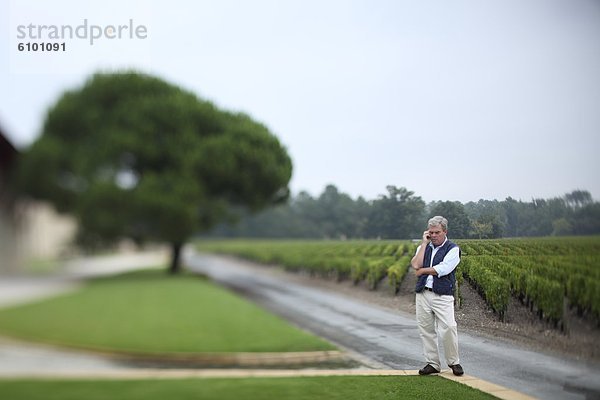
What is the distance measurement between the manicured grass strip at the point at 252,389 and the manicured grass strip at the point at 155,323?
78.8 inches

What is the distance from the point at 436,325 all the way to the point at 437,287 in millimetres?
255

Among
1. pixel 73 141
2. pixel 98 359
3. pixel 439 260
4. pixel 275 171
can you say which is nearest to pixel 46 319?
pixel 98 359

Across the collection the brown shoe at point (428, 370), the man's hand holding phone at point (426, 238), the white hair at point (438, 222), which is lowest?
the brown shoe at point (428, 370)

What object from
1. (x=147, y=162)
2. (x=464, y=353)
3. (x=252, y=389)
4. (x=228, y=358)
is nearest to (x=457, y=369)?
(x=464, y=353)

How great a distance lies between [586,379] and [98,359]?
505cm

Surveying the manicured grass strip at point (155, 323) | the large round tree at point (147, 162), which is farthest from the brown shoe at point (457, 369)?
the large round tree at point (147, 162)

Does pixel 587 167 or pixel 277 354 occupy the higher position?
pixel 587 167

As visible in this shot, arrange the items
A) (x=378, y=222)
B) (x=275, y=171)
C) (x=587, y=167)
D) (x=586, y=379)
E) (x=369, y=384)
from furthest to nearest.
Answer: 1. (x=275, y=171)
2. (x=378, y=222)
3. (x=369, y=384)
4. (x=587, y=167)
5. (x=586, y=379)

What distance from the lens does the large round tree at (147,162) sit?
171 inches

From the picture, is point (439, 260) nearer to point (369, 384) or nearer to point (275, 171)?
point (369, 384)

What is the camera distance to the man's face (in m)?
2.37

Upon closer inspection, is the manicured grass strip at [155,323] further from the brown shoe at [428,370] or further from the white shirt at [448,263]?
the white shirt at [448,263]

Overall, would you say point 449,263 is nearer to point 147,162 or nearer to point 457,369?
point 457,369

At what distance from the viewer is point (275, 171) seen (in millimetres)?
6574
